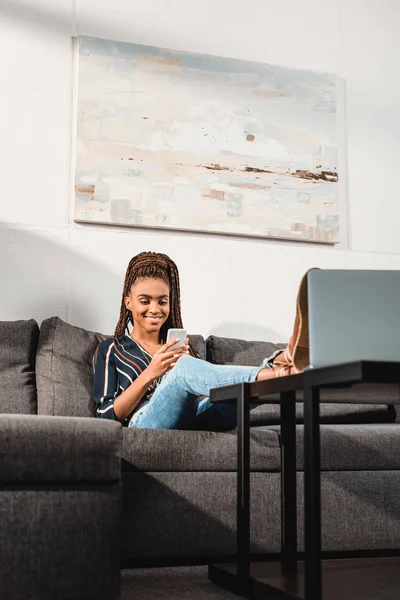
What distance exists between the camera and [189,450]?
221 cm

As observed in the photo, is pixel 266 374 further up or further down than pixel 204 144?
further down

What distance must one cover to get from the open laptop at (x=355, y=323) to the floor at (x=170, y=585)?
692mm

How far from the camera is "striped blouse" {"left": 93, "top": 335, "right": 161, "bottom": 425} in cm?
256

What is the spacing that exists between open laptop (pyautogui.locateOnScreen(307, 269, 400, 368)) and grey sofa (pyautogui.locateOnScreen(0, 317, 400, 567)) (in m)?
0.37

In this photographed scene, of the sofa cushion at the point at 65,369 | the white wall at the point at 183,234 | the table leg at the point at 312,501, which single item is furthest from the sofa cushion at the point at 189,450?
the white wall at the point at 183,234

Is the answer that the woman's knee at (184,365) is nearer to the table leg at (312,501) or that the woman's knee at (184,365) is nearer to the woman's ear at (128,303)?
the table leg at (312,501)

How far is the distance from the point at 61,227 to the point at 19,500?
70.8 inches

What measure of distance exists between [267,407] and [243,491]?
100 cm

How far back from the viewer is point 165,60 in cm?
350

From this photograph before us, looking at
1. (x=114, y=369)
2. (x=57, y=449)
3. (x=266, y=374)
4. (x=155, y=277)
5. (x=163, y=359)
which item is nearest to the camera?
(x=57, y=449)

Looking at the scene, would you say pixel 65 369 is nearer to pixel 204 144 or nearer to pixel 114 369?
pixel 114 369

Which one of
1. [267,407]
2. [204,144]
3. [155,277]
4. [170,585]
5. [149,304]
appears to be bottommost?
[170,585]

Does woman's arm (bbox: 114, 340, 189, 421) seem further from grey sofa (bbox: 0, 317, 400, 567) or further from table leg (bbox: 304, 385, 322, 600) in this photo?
table leg (bbox: 304, 385, 322, 600)

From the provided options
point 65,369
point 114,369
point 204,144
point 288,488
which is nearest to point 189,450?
point 288,488
